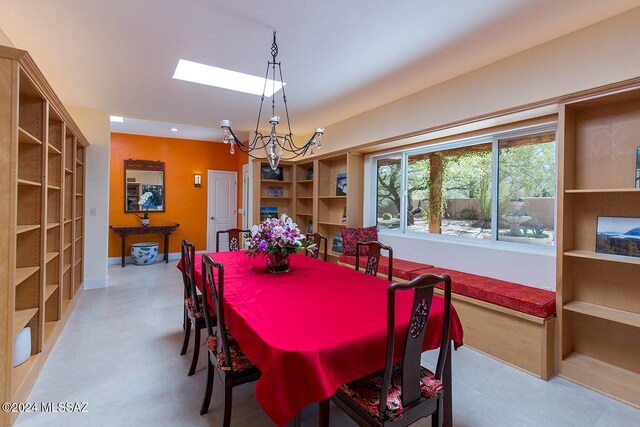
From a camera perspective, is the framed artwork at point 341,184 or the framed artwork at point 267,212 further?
the framed artwork at point 267,212

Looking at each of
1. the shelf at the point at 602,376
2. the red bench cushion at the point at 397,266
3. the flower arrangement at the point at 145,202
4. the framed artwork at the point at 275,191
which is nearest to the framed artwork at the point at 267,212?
the framed artwork at the point at 275,191

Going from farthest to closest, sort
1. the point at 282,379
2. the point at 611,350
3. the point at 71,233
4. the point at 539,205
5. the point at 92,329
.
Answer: the point at 71,233, the point at 92,329, the point at 539,205, the point at 611,350, the point at 282,379

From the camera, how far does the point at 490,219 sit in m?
3.22

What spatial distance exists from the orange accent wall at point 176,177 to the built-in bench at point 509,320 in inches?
215

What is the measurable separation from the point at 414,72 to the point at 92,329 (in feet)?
13.5

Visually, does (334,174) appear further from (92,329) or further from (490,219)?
(92,329)

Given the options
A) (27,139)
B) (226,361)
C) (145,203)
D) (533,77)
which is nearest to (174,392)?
(226,361)

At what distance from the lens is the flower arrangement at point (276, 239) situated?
2270 mm

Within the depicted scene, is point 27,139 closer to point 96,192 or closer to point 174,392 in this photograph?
point 174,392

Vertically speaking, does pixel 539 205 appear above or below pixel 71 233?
above

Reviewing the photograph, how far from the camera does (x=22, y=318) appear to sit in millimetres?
1998

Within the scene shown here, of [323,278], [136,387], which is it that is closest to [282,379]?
[323,278]

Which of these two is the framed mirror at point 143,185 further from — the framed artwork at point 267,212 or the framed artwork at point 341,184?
the framed artwork at point 341,184

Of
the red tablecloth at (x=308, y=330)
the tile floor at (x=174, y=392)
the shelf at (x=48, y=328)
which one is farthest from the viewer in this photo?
the shelf at (x=48, y=328)
